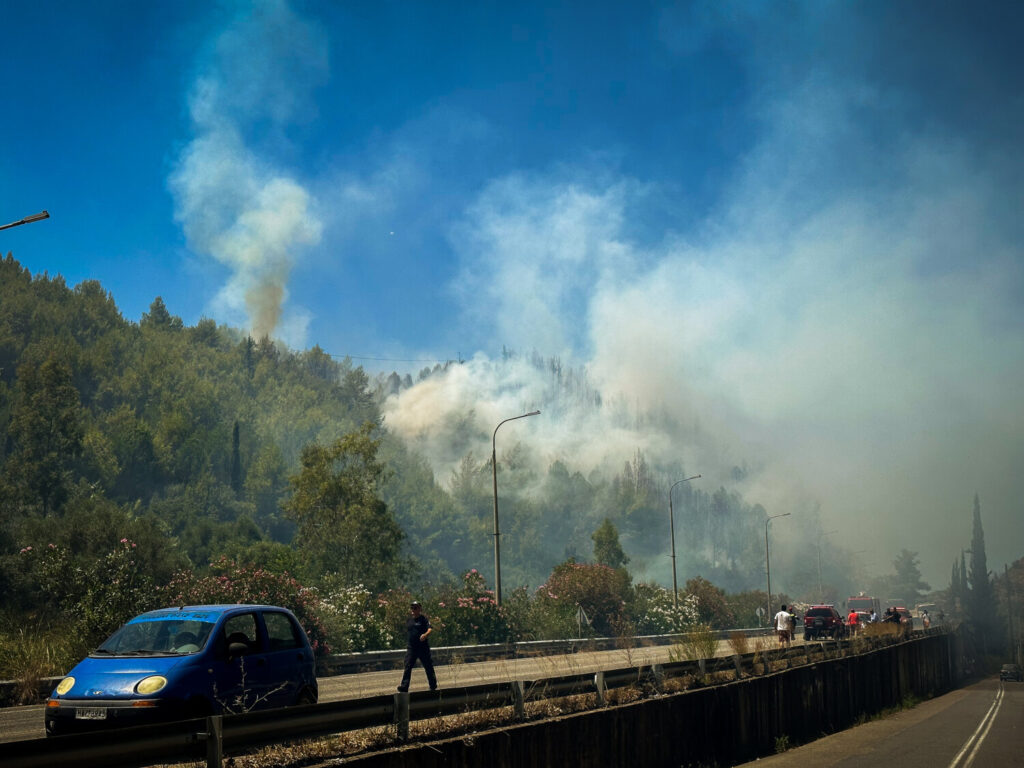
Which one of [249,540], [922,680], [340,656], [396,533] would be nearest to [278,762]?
[340,656]

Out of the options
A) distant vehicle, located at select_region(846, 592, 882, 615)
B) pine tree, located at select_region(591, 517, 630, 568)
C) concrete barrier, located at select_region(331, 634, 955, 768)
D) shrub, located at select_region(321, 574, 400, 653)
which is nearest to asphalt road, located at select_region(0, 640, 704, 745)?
concrete barrier, located at select_region(331, 634, 955, 768)

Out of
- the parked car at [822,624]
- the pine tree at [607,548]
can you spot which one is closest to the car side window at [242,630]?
the parked car at [822,624]

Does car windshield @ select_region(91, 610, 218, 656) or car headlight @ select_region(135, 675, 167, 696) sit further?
car windshield @ select_region(91, 610, 218, 656)

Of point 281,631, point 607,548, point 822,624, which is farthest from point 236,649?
point 607,548

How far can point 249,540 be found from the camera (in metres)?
122

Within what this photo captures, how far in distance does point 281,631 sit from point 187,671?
1978mm

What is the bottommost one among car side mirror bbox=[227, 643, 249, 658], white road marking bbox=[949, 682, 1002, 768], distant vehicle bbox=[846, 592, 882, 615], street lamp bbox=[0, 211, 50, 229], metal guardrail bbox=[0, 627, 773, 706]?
white road marking bbox=[949, 682, 1002, 768]

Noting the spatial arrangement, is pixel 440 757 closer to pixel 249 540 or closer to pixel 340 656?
pixel 340 656

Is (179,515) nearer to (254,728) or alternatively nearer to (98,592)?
(98,592)

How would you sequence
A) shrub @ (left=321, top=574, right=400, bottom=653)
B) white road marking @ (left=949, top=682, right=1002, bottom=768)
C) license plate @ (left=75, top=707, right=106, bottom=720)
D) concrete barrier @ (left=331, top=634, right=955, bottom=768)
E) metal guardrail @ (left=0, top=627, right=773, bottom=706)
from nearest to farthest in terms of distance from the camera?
concrete barrier @ (left=331, top=634, right=955, bottom=768) < license plate @ (left=75, top=707, right=106, bottom=720) < metal guardrail @ (left=0, top=627, right=773, bottom=706) < white road marking @ (left=949, top=682, right=1002, bottom=768) < shrub @ (left=321, top=574, right=400, bottom=653)

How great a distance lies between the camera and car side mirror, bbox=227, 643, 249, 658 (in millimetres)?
10383

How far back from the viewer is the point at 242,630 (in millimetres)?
11016

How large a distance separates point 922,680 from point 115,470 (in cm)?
12630

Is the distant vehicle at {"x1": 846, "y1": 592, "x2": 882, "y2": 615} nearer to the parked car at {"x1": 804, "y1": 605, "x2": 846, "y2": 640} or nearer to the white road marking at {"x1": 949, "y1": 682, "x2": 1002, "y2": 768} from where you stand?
the parked car at {"x1": 804, "y1": 605, "x2": 846, "y2": 640}
